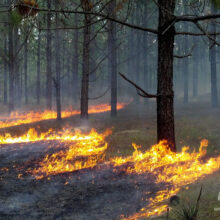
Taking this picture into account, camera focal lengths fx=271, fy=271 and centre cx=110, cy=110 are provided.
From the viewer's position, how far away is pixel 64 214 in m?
5.04

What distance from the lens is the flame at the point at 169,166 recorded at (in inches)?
245

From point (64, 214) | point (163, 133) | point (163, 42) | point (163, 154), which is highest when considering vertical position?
point (163, 42)

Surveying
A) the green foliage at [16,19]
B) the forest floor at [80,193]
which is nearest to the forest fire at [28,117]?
the forest floor at [80,193]

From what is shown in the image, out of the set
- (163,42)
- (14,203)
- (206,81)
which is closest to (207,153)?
(163,42)

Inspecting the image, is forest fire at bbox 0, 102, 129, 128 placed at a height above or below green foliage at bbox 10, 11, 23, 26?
below

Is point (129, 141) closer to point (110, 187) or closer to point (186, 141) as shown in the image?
point (186, 141)

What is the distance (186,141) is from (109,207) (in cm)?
635

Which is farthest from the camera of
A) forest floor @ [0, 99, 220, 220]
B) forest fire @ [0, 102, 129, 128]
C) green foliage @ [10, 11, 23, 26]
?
forest fire @ [0, 102, 129, 128]

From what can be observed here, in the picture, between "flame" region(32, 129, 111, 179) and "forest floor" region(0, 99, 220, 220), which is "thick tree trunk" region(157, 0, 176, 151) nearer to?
"forest floor" region(0, 99, 220, 220)

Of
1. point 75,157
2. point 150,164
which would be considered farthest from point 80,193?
point 75,157

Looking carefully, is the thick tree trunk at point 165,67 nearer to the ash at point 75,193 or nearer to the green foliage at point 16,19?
the ash at point 75,193

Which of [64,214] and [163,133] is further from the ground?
[163,133]

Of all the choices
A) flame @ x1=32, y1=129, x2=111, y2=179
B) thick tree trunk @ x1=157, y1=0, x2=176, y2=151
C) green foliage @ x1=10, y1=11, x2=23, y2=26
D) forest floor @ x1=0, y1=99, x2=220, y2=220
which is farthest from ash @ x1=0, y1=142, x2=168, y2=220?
green foliage @ x1=10, y1=11, x2=23, y2=26

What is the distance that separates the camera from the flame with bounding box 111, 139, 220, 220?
6.21 metres
